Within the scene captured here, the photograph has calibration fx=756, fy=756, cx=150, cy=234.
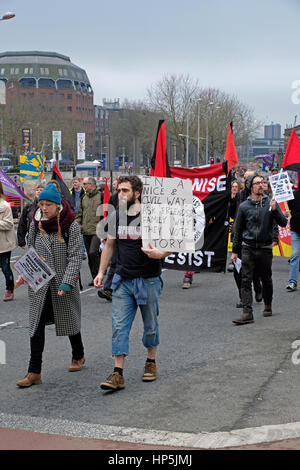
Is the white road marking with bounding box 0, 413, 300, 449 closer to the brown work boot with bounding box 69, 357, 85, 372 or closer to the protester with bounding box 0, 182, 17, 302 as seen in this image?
the brown work boot with bounding box 69, 357, 85, 372

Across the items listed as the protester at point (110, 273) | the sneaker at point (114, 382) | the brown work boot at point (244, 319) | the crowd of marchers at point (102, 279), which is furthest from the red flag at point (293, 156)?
the sneaker at point (114, 382)

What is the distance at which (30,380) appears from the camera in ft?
21.1

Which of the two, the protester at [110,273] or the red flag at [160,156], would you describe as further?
the red flag at [160,156]

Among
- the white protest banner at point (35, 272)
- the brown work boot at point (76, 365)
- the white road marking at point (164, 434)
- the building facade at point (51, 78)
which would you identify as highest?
the building facade at point (51, 78)

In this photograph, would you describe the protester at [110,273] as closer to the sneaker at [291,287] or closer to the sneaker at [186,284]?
the sneaker at [186,284]

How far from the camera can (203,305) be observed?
10.5 metres

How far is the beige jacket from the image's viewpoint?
10594mm

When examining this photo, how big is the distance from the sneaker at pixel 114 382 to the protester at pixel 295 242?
5925 mm

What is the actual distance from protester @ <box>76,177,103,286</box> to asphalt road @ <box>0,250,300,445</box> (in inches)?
72.0

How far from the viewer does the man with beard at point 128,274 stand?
20.6ft

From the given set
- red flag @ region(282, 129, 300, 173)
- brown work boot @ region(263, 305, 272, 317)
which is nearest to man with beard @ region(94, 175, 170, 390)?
brown work boot @ region(263, 305, 272, 317)

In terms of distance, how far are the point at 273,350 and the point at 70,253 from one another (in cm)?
242

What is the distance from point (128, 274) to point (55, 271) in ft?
2.27

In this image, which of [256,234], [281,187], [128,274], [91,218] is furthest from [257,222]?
[91,218]
